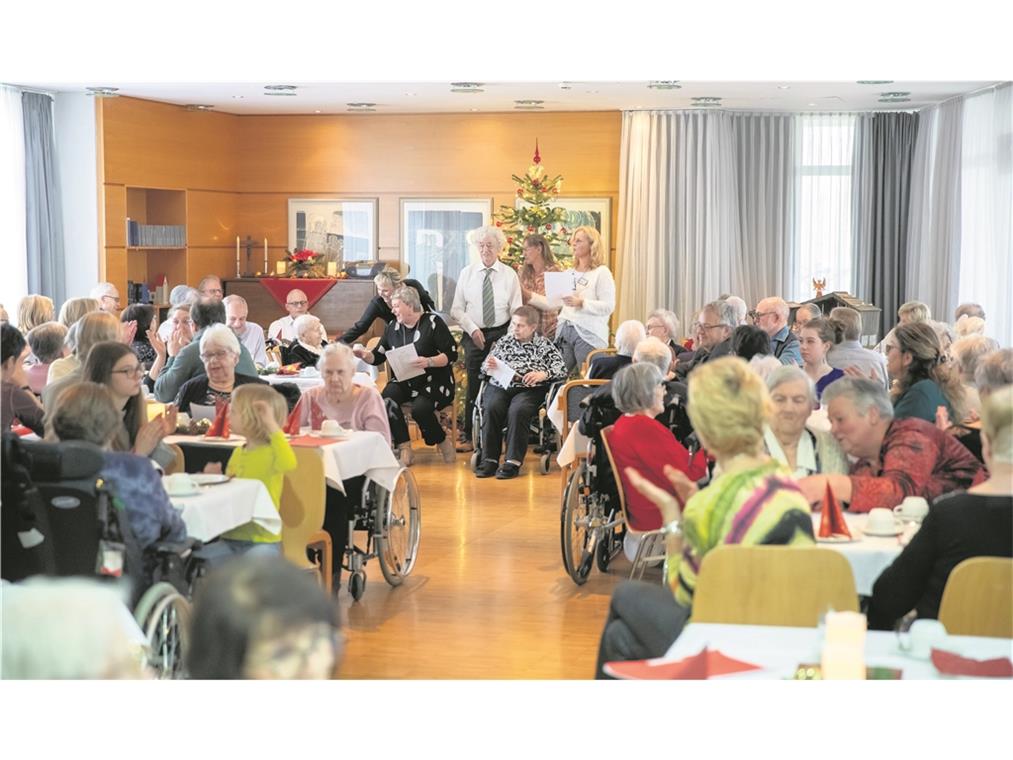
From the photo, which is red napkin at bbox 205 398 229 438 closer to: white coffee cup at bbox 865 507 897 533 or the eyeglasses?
the eyeglasses

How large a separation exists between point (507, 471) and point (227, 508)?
5.25 meters

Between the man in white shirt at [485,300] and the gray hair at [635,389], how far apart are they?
190 inches

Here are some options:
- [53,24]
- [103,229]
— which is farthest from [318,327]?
[53,24]

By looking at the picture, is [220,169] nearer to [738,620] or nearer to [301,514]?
[301,514]

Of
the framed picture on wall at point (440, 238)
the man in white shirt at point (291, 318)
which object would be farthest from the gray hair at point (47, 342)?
the framed picture on wall at point (440, 238)

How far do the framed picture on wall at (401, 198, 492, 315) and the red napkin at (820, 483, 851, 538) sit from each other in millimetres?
10989

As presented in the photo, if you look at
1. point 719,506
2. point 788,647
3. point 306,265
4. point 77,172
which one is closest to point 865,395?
point 719,506

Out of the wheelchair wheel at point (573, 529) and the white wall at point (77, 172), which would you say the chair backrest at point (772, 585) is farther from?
the white wall at point (77, 172)

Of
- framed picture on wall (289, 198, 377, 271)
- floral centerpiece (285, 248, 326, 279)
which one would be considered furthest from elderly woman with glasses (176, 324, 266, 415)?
framed picture on wall (289, 198, 377, 271)

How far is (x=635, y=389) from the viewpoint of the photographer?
657 centimetres

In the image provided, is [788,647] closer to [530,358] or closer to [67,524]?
[67,524]

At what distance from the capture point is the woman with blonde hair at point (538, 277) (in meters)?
11.6

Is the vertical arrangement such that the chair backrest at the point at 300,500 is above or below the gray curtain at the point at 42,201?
below
